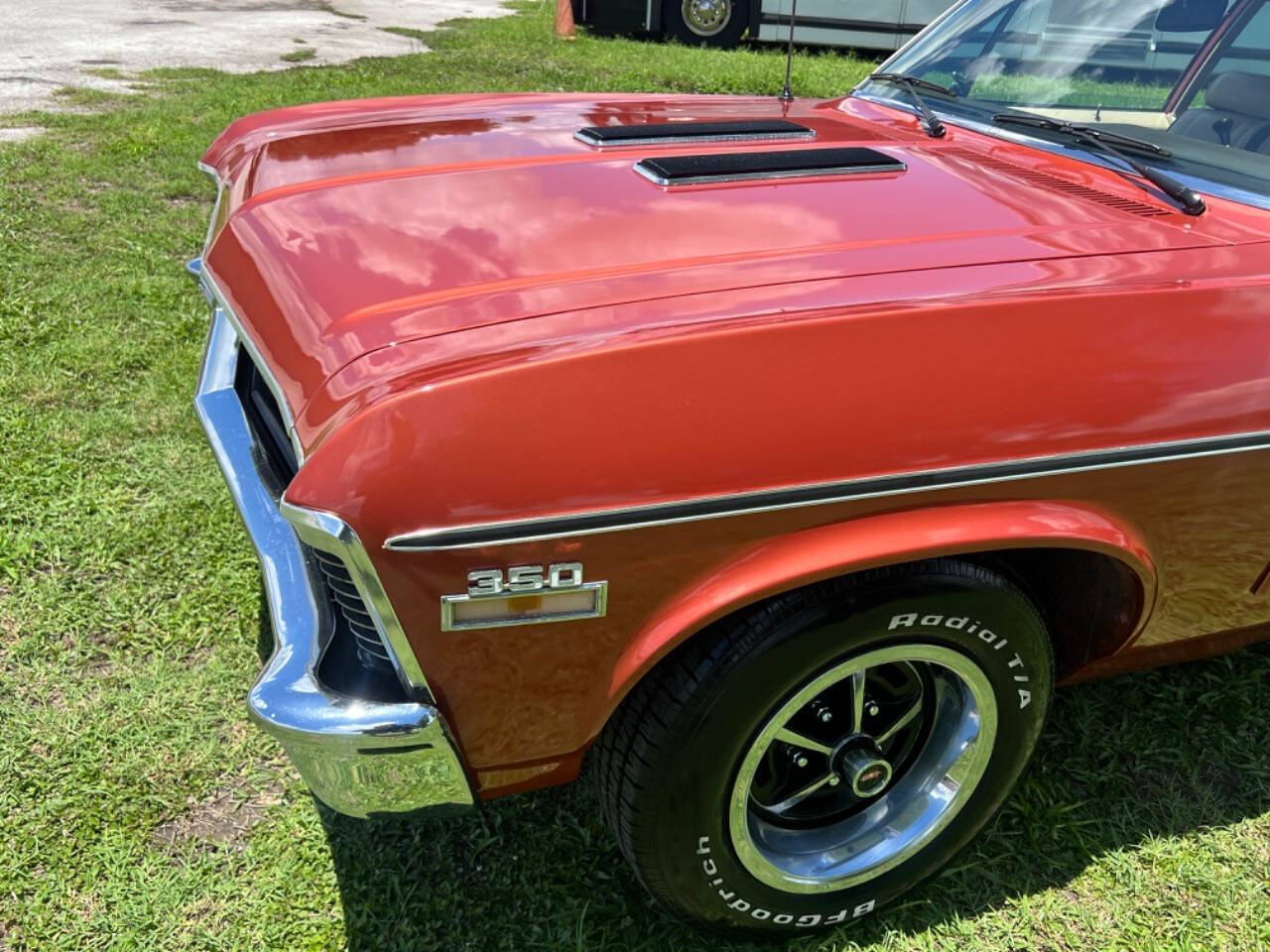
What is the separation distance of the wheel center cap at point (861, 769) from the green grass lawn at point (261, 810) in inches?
12.8

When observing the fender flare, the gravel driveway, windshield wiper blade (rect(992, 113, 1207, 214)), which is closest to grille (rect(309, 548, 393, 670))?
the fender flare

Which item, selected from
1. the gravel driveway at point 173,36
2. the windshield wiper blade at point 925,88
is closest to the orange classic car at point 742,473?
the windshield wiper blade at point 925,88

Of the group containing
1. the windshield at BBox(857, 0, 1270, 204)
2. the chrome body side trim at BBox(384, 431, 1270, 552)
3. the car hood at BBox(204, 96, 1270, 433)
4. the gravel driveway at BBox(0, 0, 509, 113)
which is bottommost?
the gravel driveway at BBox(0, 0, 509, 113)

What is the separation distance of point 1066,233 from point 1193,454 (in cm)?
43

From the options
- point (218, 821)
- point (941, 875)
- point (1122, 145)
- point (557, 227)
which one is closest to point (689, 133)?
point (557, 227)

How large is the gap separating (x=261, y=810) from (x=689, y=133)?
1.74 metres

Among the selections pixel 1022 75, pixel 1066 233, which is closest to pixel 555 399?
pixel 1066 233

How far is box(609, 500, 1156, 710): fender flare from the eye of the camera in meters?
1.45

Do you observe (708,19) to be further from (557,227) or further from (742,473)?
(742,473)

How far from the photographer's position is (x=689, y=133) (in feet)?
7.79

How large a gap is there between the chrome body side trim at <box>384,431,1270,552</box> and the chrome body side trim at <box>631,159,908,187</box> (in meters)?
0.79

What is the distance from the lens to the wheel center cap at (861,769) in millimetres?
1817

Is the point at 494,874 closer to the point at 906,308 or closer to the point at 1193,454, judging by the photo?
the point at 906,308

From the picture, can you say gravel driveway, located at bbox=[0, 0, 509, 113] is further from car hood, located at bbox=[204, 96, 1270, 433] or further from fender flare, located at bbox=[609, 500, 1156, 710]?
fender flare, located at bbox=[609, 500, 1156, 710]
